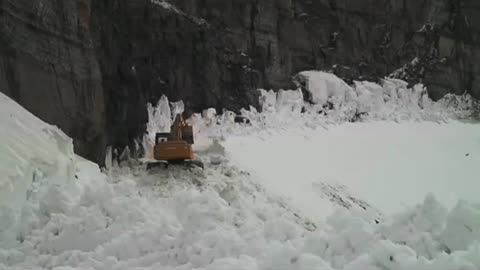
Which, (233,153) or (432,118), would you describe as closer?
(233,153)

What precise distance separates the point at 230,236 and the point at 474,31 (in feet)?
81.6

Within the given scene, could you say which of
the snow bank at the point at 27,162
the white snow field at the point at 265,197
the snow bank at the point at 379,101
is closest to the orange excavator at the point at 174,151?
the white snow field at the point at 265,197

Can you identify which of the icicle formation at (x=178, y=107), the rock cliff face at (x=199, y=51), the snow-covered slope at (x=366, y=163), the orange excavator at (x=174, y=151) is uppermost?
the rock cliff face at (x=199, y=51)

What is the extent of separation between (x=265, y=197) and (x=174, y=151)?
2.54 meters

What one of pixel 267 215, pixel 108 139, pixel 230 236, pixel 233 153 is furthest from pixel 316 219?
pixel 230 236

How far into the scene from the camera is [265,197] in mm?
13836

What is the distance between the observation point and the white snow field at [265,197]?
4.72 meters

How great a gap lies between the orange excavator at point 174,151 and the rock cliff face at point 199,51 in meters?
1.74

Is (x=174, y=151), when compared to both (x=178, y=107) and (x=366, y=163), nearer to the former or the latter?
(x=178, y=107)

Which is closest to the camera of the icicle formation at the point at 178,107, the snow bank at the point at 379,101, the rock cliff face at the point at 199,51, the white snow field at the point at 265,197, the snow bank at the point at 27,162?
the white snow field at the point at 265,197

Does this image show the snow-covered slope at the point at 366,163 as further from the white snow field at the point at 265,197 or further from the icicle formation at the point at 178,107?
the icicle formation at the point at 178,107

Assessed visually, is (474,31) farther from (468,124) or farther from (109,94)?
(109,94)

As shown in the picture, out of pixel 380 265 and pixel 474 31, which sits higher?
pixel 474 31

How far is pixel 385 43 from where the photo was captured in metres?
25.8
